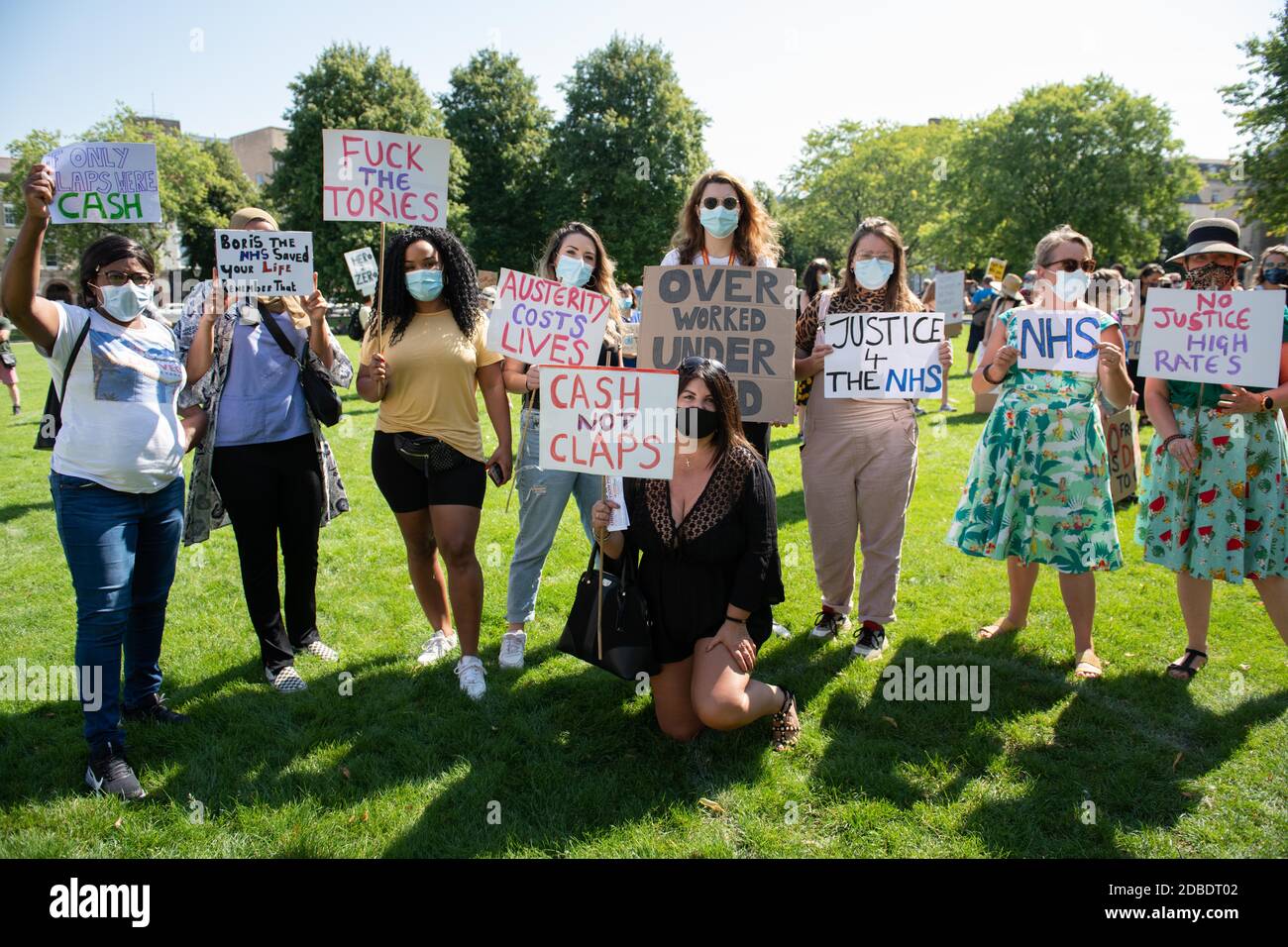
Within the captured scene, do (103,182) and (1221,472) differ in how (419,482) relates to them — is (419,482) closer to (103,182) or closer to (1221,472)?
(103,182)

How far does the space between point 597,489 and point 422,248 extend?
5.66 ft

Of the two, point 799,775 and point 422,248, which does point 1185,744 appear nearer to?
point 799,775

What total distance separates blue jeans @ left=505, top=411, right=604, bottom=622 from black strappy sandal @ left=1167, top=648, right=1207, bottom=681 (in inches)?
139

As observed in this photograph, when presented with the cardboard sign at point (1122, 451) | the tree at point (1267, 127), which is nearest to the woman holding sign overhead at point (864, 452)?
the cardboard sign at point (1122, 451)

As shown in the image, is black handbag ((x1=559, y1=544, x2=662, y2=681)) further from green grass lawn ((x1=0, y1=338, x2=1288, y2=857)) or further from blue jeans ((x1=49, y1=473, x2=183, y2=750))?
blue jeans ((x1=49, y1=473, x2=183, y2=750))

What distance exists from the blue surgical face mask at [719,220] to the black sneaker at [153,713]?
396 cm

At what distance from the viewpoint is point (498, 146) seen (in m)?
45.0

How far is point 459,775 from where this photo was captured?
12.8ft

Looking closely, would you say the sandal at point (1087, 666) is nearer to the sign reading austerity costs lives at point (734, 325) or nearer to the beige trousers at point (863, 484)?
the beige trousers at point (863, 484)

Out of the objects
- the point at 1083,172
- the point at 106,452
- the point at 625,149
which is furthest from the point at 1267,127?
the point at 106,452

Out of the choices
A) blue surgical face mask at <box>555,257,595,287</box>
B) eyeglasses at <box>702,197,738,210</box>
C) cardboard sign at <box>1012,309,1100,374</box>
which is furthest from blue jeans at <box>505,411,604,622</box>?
cardboard sign at <box>1012,309,1100,374</box>

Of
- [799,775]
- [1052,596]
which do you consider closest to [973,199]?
[1052,596]

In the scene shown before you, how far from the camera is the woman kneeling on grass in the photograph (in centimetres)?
402

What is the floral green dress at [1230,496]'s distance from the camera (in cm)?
458
